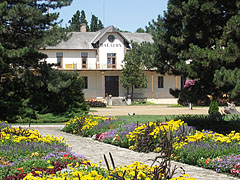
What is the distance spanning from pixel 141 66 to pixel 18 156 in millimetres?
33704

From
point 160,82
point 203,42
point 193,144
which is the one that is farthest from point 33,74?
point 160,82

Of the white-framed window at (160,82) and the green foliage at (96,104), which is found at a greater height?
the white-framed window at (160,82)

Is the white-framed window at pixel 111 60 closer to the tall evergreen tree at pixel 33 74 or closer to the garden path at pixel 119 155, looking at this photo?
the tall evergreen tree at pixel 33 74

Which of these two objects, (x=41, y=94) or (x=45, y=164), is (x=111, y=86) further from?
(x=45, y=164)

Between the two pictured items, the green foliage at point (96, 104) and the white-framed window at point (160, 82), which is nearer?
the green foliage at point (96, 104)

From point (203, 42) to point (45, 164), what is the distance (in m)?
7.33

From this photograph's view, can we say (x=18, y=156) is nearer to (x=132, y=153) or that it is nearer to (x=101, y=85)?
(x=132, y=153)

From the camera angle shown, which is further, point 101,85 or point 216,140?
point 101,85

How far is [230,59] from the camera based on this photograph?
32.5 ft

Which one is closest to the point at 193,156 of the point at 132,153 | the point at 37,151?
the point at 132,153

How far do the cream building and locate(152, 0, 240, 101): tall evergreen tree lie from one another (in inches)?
1164

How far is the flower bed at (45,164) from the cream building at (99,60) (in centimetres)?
3444

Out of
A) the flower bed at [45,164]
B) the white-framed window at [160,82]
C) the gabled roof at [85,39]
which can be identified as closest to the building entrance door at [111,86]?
the gabled roof at [85,39]

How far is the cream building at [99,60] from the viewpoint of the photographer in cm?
4275
